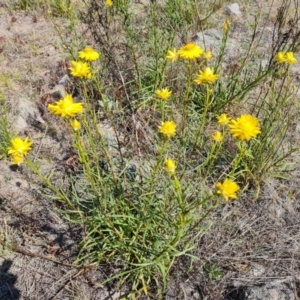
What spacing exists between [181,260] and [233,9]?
374 centimetres

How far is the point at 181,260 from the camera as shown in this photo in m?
2.07

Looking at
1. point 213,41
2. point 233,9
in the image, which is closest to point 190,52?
point 213,41

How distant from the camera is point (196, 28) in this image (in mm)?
4078

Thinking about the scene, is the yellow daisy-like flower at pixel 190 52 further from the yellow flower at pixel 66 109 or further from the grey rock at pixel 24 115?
the grey rock at pixel 24 115

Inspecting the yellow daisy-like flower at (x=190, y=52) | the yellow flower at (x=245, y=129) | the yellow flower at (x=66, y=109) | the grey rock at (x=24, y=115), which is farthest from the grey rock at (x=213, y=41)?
the yellow flower at (x=66, y=109)

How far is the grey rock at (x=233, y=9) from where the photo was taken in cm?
457

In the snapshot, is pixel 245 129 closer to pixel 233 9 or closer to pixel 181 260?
pixel 181 260

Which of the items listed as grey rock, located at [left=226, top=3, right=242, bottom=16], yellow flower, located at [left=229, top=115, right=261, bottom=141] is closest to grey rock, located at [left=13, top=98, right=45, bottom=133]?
yellow flower, located at [left=229, top=115, right=261, bottom=141]

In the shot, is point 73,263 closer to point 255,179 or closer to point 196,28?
point 255,179

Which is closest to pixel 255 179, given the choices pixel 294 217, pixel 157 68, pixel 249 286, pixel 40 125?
pixel 294 217

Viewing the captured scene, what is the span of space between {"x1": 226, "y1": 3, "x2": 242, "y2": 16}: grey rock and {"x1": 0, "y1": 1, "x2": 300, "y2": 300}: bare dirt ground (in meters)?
2.66

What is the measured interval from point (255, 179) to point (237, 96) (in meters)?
0.88

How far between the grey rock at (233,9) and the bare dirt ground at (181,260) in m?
2.66

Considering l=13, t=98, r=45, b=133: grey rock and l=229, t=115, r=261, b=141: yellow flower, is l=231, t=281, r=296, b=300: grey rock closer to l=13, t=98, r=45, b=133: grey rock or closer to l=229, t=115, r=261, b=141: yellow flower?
l=229, t=115, r=261, b=141: yellow flower
